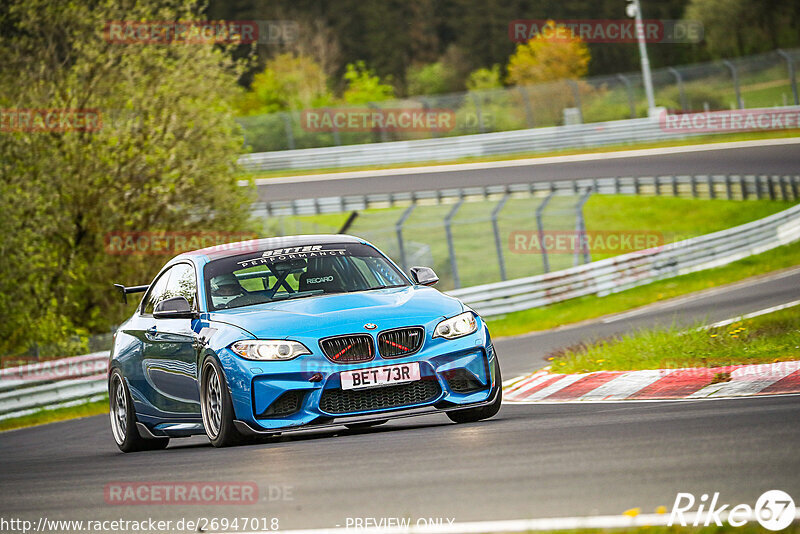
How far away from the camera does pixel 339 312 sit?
865 centimetres

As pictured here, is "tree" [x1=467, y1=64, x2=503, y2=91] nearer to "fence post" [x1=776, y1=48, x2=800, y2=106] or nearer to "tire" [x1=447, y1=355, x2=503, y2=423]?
"fence post" [x1=776, y1=48, x2=800, y2=106]

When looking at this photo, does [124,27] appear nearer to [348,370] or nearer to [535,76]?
[348,370]

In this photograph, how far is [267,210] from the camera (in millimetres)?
39219

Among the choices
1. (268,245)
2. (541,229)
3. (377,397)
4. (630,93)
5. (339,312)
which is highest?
(268,245)

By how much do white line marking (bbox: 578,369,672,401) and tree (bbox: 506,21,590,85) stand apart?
60583mm

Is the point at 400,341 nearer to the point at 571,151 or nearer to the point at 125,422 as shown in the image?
the point at 125,422

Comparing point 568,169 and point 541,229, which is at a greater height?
point 541,229

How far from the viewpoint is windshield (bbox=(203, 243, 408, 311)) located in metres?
9.54

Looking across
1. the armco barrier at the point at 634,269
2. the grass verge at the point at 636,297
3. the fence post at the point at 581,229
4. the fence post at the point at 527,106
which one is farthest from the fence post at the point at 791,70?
the fence post at the point at 581,229

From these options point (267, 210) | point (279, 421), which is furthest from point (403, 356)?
point (267, 210)

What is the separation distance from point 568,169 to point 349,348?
34.2m

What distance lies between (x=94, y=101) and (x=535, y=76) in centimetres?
4778

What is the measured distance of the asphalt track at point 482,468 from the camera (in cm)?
567

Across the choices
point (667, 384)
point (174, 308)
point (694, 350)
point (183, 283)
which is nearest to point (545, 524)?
point (174, 308)
